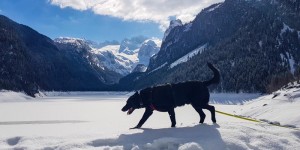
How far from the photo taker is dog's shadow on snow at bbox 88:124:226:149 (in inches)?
387

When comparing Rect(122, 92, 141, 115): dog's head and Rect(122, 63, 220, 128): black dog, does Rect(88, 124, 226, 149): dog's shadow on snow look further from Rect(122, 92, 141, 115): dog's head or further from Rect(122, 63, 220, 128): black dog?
Rect(122, 92, 141, 115): dog's head

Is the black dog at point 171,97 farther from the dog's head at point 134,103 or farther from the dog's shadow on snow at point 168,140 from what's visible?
the dog's shadow on snow at point 168,140

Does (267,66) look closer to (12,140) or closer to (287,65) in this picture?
(287,65)

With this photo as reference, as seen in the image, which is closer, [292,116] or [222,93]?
[292,116]

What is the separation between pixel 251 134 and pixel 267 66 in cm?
14231

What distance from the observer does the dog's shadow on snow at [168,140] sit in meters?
9.84

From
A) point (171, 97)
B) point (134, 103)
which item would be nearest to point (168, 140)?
point (171, 97)

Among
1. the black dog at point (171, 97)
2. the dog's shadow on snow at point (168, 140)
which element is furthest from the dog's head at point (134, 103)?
the dog's shadow on snow at point (168, 140)

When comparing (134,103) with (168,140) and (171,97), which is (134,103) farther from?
(168,140)

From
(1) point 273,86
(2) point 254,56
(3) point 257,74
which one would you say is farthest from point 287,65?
(1) point 273,86

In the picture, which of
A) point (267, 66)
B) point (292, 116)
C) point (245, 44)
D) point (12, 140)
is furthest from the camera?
point (245, 44)

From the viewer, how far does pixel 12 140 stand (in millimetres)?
10570

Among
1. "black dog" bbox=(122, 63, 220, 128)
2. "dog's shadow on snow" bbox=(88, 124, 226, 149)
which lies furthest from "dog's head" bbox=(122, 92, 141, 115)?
"dog's shadow on snow" bbox=(88, 124, 226, 149)

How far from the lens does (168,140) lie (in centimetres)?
998
